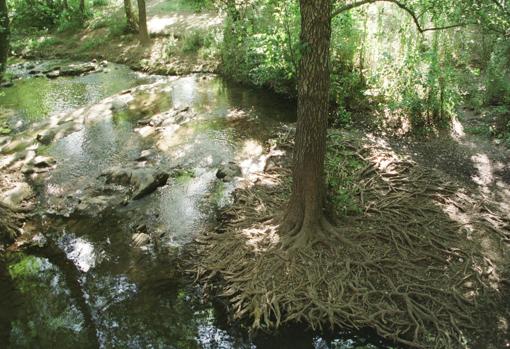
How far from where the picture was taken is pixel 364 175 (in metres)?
7.98

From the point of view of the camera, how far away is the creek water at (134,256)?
5613mm

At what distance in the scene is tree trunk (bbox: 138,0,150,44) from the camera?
17594mm

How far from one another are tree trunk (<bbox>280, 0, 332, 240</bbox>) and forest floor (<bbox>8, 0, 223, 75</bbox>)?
10468 millimetres

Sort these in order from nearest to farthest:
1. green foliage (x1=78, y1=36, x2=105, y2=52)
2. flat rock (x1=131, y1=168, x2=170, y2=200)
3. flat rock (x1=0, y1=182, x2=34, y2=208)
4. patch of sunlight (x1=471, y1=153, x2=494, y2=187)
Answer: patch of sunlight (x1=471, y1=153, x2=494, y2=187) < flat rock (x1=0, y1=182, x2=34, y2=208) < flat rock (x1=131, y1=168, x2=170, y2=200) < green foliage (x1=78, y1=36, x2=105, y2=52)

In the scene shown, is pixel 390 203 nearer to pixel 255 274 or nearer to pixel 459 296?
pixel 459 296

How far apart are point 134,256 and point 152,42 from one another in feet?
45.2

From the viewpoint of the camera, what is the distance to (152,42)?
1866 centimetres

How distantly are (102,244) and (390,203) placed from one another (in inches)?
190

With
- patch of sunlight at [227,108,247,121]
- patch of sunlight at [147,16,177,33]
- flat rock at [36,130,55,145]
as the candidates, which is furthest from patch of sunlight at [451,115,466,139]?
patch of sunlight at [147,16,177,33]

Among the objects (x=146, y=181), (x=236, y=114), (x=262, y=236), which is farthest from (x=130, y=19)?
(x=262, y=236)

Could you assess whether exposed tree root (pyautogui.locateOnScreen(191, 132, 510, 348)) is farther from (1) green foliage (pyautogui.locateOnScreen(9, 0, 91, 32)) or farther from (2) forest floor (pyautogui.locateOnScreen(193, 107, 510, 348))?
(1) green foliage (pyautogui.locateOnScreen(9, 0, 91, 32))

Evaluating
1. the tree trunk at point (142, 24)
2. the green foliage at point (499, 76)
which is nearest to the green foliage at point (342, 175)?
the green foliage at point (499, 76)

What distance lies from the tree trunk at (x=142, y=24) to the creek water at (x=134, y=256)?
22.9ft

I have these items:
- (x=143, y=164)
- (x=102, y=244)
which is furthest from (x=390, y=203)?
(x=143, y=164)
